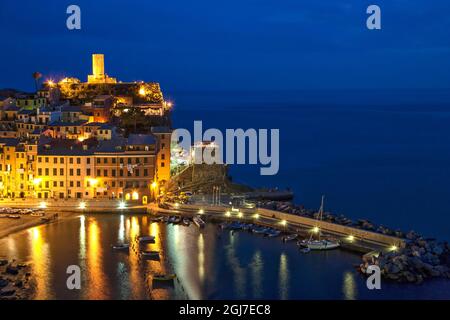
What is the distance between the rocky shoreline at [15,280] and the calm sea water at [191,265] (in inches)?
11.1

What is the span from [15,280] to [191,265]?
479cm

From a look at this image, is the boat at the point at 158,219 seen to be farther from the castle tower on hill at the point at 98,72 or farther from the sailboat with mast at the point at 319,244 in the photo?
the castle tower on hill at the point at 98,72

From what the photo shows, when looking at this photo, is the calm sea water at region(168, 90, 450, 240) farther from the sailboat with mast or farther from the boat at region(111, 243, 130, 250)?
the boat at region(111, 243, 130, 250)

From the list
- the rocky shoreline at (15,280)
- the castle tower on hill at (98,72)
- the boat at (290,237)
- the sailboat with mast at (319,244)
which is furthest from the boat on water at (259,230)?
the castle tower on hill at (98,72)

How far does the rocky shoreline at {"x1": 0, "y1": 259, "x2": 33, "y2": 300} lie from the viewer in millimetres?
17500

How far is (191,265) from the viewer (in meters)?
20.7

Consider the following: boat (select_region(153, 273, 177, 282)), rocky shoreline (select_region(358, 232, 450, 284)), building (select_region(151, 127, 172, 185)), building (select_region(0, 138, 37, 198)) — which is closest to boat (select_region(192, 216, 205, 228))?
building (select_region(151, 127, 172, 185))

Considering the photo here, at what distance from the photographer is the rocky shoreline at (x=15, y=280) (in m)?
17.5

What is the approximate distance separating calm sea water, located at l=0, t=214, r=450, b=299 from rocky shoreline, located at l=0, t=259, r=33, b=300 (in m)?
0.28

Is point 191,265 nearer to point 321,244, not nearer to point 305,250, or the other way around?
point 305,250

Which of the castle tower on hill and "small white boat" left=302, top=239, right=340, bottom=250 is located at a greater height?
the castle tower on hill
